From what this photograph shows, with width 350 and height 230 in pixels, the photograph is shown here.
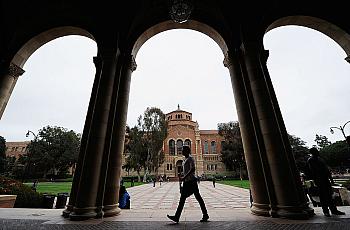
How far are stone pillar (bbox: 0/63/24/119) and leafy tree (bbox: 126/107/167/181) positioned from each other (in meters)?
37.5

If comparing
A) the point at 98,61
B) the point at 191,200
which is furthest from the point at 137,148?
the point at 98,61

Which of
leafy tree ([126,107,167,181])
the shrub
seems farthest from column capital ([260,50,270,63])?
leafy tree ([126,107,167,181])

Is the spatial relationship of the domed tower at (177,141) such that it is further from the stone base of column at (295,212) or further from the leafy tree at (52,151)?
the stone base of column at (295,212)

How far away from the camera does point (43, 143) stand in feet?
187

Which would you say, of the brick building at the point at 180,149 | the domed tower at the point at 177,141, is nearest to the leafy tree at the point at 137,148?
the brick building at the point at 180,149

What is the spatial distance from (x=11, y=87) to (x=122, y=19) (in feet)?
16.6

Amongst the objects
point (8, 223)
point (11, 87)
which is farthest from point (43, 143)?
point (8, 223)

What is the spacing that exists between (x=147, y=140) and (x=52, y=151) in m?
28.0

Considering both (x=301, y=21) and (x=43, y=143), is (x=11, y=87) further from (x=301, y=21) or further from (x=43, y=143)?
(x=43, y=143)

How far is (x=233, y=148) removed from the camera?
58.3 metres

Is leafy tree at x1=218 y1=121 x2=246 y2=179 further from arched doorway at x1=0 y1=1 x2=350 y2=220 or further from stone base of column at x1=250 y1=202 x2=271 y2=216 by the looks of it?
stone base of column at x1=250 y1=202 x2=271 y2=216

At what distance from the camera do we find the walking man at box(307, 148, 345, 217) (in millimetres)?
5414

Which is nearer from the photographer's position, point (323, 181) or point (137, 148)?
point (323, 181)

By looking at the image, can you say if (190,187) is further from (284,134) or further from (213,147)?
(213,147)
